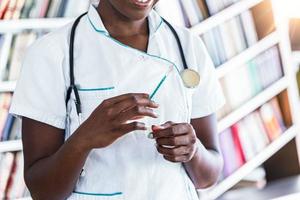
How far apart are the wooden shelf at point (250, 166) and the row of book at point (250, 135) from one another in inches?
0.6

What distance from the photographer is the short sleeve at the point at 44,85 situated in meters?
0.88

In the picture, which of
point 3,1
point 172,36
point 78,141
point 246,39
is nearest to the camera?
point 78,141

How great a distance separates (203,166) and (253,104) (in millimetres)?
1155

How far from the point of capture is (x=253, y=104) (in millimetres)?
2098

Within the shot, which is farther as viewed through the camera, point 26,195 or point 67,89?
point 26,195

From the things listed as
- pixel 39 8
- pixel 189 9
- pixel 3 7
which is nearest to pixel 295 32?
pixel 189 9

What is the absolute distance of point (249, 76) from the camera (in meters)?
2.10

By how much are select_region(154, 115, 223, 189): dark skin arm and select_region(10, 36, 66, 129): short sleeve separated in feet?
0.61

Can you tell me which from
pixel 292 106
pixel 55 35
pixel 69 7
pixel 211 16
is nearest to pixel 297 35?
pixel 292 106

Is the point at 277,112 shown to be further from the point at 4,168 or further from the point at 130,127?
the point at 130,127

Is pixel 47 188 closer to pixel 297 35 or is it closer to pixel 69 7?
pixel 69 7

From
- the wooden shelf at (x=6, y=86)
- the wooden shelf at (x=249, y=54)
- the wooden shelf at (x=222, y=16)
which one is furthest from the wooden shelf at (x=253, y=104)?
the wooden shelf at (x=6, y=86)

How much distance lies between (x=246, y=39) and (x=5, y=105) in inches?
39.9

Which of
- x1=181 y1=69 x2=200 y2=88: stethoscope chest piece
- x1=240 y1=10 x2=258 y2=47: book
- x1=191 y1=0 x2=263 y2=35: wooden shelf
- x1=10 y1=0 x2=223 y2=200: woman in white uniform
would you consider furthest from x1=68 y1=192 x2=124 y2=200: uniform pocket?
x1=240 y1=10 x2=258 y2=47: book
